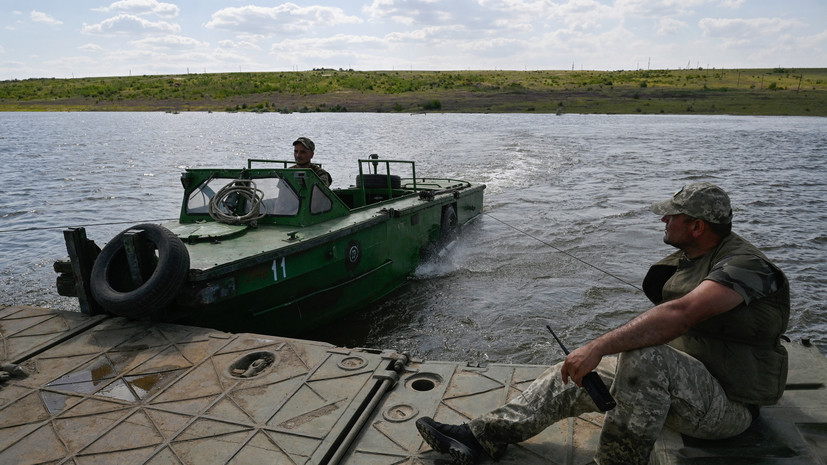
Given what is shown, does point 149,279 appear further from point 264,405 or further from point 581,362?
point 581,362

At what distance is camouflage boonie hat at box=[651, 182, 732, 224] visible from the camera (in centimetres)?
317

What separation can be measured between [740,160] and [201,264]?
23.9m

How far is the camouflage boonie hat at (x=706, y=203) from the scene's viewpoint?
10.4ft

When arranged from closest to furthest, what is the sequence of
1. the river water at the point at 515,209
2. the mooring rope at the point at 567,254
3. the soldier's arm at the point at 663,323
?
the soldier's arm at the point at 663,323 < the river water at the point at 515,209 < the mooring rope at the point at 567,254

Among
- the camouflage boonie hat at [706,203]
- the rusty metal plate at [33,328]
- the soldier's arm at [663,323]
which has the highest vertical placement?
the camouflage boonie hat at [706,203]

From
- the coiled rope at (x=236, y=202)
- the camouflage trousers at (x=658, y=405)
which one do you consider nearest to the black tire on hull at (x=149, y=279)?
the coiled rope at (x=236, y=202)

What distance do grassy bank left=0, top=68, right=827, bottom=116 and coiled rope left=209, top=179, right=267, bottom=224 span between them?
156ft

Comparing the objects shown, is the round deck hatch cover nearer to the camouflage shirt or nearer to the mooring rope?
the camouflage shirt

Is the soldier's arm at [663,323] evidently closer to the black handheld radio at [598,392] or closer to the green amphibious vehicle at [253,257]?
the black handheld radio at [598,392]

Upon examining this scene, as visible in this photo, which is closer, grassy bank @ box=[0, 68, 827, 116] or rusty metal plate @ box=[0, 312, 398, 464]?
rusty metal plate @ box=[0, 312, 398, 464]

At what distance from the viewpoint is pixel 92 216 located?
14672 millimetres

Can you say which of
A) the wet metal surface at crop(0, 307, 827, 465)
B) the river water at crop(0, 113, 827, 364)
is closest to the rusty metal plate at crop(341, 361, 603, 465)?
the wet metal surface at crop(0, 307, 827, 465)

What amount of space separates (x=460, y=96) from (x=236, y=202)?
58.0 meters

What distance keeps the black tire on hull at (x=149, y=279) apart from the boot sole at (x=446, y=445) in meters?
3.16
